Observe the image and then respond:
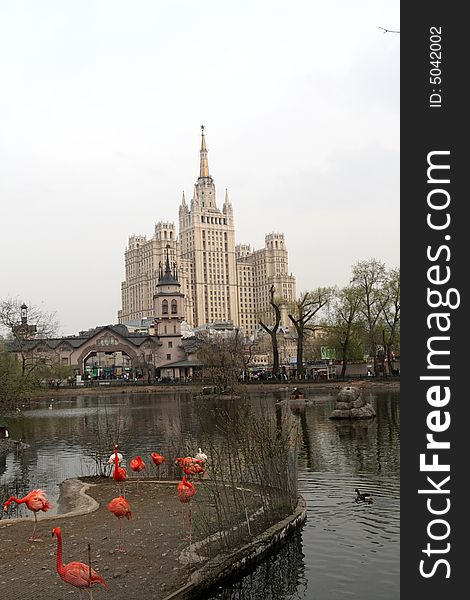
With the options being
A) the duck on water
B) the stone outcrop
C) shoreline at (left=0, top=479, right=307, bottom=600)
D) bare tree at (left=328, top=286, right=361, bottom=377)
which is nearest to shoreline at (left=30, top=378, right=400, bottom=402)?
bare tree at (left=328, top=286, right=361, bottom=377)

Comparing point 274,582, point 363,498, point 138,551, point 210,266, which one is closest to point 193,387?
point 363,498

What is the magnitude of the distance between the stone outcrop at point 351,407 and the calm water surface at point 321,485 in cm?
95

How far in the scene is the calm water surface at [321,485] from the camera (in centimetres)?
1123

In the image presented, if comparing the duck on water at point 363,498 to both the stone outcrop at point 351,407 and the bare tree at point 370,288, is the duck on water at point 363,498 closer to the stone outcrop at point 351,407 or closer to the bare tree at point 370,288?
the stone outcrop at point 351,407

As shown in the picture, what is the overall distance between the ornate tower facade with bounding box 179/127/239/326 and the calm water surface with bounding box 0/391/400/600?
14172 centimetres

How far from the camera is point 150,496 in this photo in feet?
54.1

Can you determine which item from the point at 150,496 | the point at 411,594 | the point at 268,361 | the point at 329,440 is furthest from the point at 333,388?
the point at 268,361

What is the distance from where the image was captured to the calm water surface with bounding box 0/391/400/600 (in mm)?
11227

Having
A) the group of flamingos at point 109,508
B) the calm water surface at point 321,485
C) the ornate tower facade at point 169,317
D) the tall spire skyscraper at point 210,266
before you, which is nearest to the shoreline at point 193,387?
the ornate tower facade at point 169,317

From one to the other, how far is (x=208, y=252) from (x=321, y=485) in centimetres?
16845

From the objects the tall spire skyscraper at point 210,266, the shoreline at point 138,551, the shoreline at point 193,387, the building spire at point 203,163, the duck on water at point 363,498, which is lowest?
the shoreline at point 193,387

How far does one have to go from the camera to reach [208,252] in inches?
7318

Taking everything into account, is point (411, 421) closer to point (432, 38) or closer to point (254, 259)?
point (432, 38)

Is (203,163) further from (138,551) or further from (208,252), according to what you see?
(138,551)
